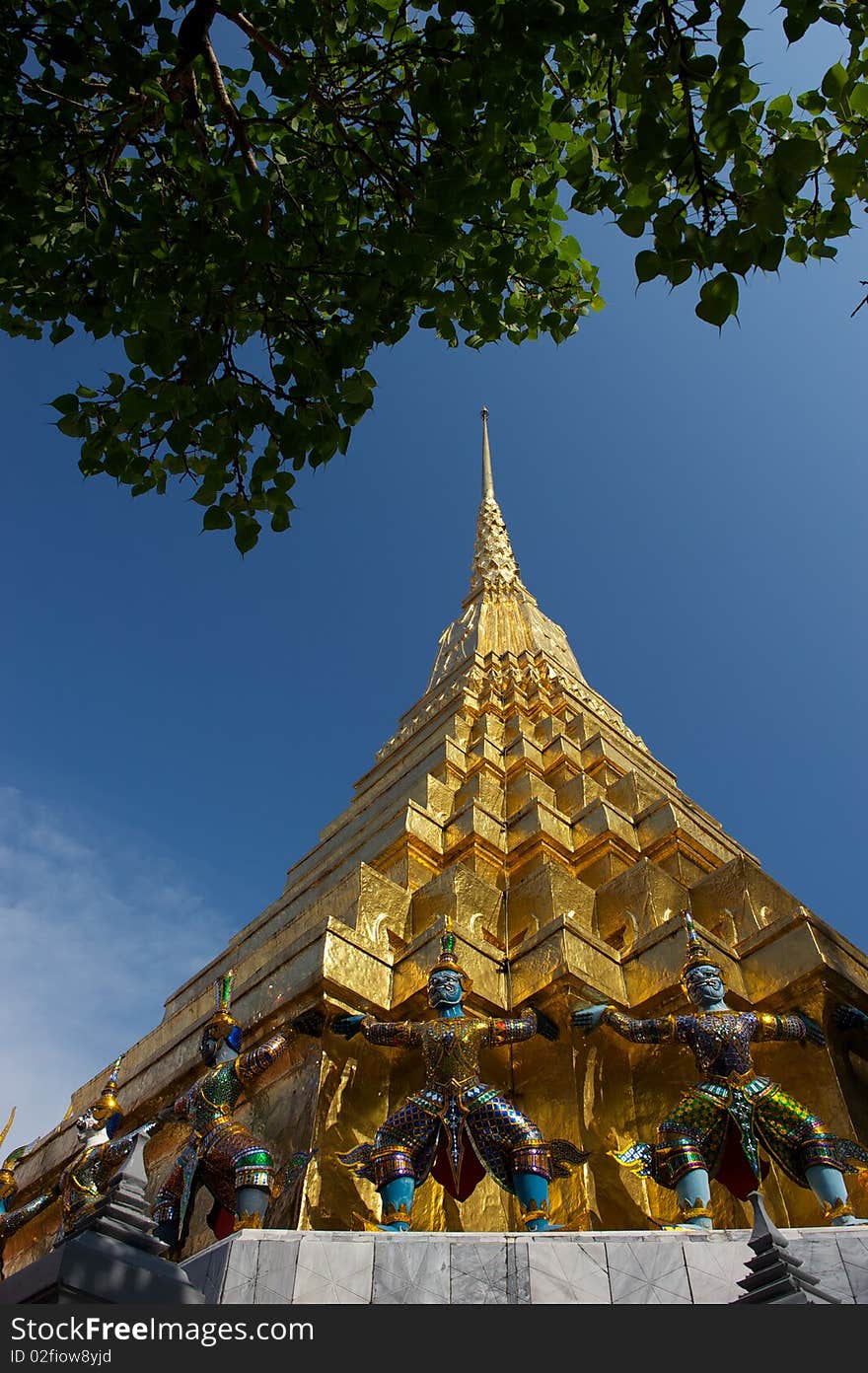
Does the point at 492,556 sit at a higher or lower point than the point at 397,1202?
higher

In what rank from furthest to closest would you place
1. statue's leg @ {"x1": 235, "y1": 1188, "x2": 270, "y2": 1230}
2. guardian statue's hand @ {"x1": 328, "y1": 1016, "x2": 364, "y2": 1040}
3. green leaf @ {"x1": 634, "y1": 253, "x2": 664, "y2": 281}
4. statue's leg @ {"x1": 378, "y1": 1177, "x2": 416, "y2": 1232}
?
guardian statue's hand @ {"x1": 328, "y1": 1016, "x2": 364, "y2": 1040}
statue's leg @ {"x1": 235, "y1": 1188, "x2": 270, "y2": 1230}
statue's leg @ {"x1": 378, "y1": 1177, "x2": 416, "y2": 1232}
green leaf @ {"x1": 634, "y1": 253, "x2": 664, "y2": 281}

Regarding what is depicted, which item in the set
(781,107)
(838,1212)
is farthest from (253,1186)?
(781,107)

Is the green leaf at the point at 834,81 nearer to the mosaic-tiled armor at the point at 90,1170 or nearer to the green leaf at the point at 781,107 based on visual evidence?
the green leaf at the point at 781,107

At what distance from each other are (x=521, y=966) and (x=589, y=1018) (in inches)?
76.0

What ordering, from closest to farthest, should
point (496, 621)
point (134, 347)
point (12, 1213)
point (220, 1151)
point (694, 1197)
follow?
point (134, 347), point (694, 1197), point (220, 1151), point (12, 1213), point (496, 621)

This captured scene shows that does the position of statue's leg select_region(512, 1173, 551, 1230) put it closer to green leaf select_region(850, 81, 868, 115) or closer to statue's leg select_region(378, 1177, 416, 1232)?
statue's leg select_region(378, 1177, 416, 1232)

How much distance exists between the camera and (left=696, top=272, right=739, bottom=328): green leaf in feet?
16.9

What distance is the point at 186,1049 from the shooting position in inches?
485

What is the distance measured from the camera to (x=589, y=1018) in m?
9.20

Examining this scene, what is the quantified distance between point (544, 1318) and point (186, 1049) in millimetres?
8274

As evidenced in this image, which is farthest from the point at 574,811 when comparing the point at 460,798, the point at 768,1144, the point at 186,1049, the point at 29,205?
the point at 29,205

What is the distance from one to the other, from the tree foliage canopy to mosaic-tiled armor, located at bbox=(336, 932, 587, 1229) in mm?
4683

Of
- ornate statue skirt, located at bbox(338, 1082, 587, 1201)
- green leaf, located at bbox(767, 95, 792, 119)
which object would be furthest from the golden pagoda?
green leaf, located at bbox(767, 95, 792, 119)

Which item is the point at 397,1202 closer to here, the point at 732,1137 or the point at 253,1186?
the point at 253,1186
